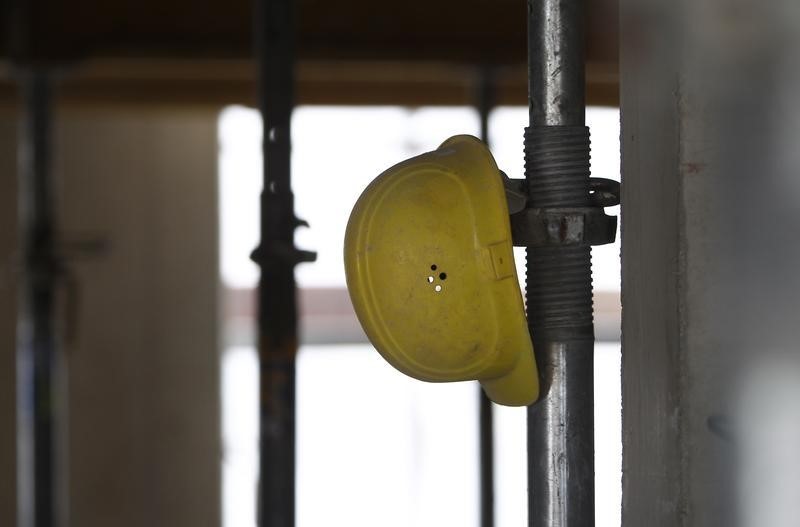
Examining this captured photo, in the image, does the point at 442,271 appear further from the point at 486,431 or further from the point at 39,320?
the point at 486,431

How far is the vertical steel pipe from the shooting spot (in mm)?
2439

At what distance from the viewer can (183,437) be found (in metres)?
6.03

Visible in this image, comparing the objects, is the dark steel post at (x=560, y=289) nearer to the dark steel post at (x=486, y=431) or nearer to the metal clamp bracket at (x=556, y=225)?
the metal clamp bracket at (x=556, y=225)

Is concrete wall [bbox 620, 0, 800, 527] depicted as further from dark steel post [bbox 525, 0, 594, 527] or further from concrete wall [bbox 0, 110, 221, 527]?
concrete wall [bbox 0, 110, 221, 527]

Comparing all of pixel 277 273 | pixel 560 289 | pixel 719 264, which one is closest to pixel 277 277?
pixel 277 273

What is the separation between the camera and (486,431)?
386 cm

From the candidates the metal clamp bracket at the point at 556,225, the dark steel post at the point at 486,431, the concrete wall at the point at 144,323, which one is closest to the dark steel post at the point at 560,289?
the metal clamp bracket at the point at 556,225

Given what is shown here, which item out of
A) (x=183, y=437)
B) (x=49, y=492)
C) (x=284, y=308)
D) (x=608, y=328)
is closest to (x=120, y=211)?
(x=183, y=437)

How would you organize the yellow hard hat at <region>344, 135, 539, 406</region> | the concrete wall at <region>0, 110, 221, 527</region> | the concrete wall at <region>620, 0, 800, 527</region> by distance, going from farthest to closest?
the concrete wall at <region>0, 110, 221, 527</region>, the yellow hard hat at <region>344, 135, 539, 406</region>, the concrete wall at <region>620, 0, 800, 527</region>

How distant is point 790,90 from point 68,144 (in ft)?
17.3

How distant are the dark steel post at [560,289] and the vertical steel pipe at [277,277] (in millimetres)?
1294

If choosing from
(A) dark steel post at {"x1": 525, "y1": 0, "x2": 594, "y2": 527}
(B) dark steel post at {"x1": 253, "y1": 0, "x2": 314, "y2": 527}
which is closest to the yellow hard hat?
(A) dark steel post at {"x1": 525, "y1": 0, "x2": 594, "y2": 527}

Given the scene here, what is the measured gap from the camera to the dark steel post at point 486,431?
12.5 feet

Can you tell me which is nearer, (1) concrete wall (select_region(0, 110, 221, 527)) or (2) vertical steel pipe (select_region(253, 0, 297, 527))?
(2) vertical steel pipe (select_region(253, 0, 297, 527))
